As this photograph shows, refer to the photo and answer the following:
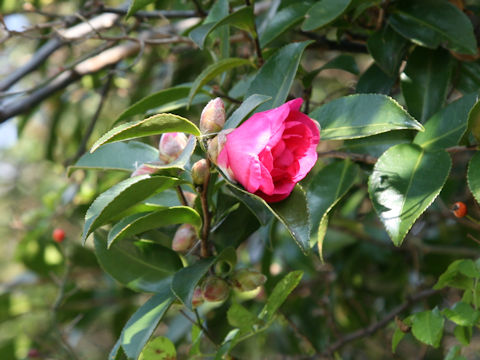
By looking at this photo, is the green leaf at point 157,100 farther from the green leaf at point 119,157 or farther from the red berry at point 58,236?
the red berry at point 58,236

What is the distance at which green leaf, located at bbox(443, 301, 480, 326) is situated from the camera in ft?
2.84

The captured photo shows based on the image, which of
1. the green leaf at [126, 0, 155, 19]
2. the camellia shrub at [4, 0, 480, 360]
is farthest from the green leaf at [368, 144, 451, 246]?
the green leaf at [126, 0, 155, 19]

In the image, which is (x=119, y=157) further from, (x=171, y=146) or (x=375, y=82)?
(x=375, y=82)

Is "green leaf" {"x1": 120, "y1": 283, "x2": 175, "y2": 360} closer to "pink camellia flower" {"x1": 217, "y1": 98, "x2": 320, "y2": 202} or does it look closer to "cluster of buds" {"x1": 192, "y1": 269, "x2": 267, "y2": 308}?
"cluster of buds" {"x1": 192, "y1": 269, "x2": 267, "y2": 308}

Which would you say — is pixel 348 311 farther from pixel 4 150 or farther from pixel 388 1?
pixel 4 150

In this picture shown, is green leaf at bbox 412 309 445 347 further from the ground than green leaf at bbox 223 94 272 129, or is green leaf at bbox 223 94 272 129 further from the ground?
green leaf at bbox 223 94 272 129

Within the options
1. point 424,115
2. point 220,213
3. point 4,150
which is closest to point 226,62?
point 220,213

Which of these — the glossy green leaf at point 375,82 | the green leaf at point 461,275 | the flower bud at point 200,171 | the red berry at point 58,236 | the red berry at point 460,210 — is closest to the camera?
the flower bud at point 200,171

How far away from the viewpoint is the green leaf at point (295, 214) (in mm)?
717

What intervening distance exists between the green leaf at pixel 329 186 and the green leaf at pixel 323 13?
236mm

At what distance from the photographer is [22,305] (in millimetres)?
1886

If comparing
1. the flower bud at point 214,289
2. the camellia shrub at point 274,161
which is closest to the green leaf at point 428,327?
the camellia shrub at point 274,161

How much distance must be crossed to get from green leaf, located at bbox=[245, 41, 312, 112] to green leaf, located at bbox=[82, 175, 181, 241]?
9.4 inches

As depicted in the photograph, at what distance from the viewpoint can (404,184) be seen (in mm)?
883
